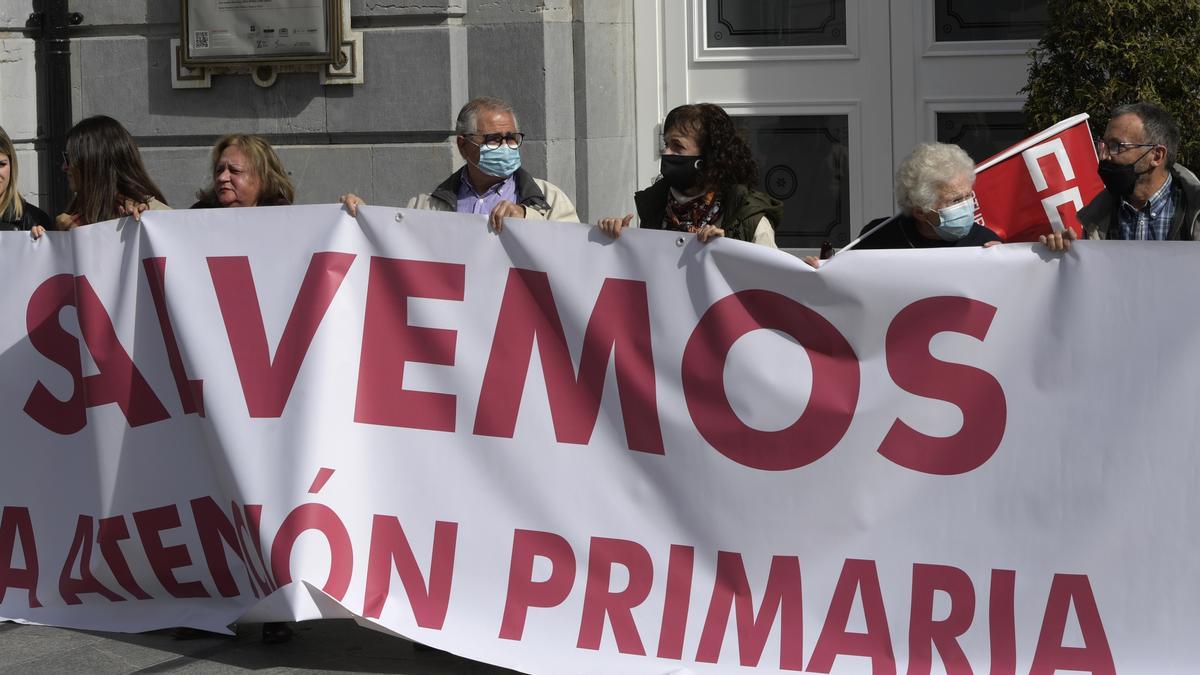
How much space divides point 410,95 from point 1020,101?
9.49 ft

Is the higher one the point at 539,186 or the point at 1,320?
the point at 539,186

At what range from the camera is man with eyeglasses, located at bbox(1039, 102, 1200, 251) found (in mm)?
5031

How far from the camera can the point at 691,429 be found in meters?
4.71

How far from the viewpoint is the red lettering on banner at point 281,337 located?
5.02 m

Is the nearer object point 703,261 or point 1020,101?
point 703,261

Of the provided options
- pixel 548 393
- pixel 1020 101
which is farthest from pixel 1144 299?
pixel 1020 101

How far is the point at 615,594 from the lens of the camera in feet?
15.6

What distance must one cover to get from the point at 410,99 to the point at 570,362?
3.47 metres

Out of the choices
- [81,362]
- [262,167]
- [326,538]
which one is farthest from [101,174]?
[326,538]

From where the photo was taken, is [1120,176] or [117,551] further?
[117,551]

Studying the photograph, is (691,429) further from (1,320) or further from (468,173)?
(1,320)

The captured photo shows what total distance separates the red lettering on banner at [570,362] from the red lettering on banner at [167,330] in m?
0.99

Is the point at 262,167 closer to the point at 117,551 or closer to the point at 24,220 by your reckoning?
the point at 24,220

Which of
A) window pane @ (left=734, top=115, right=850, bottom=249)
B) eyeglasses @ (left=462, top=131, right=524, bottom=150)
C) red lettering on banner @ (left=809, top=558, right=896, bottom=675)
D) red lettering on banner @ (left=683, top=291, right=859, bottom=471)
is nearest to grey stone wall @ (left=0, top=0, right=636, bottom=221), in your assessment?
window pane @ (left=734, top=115, right=850, bottom=249)
